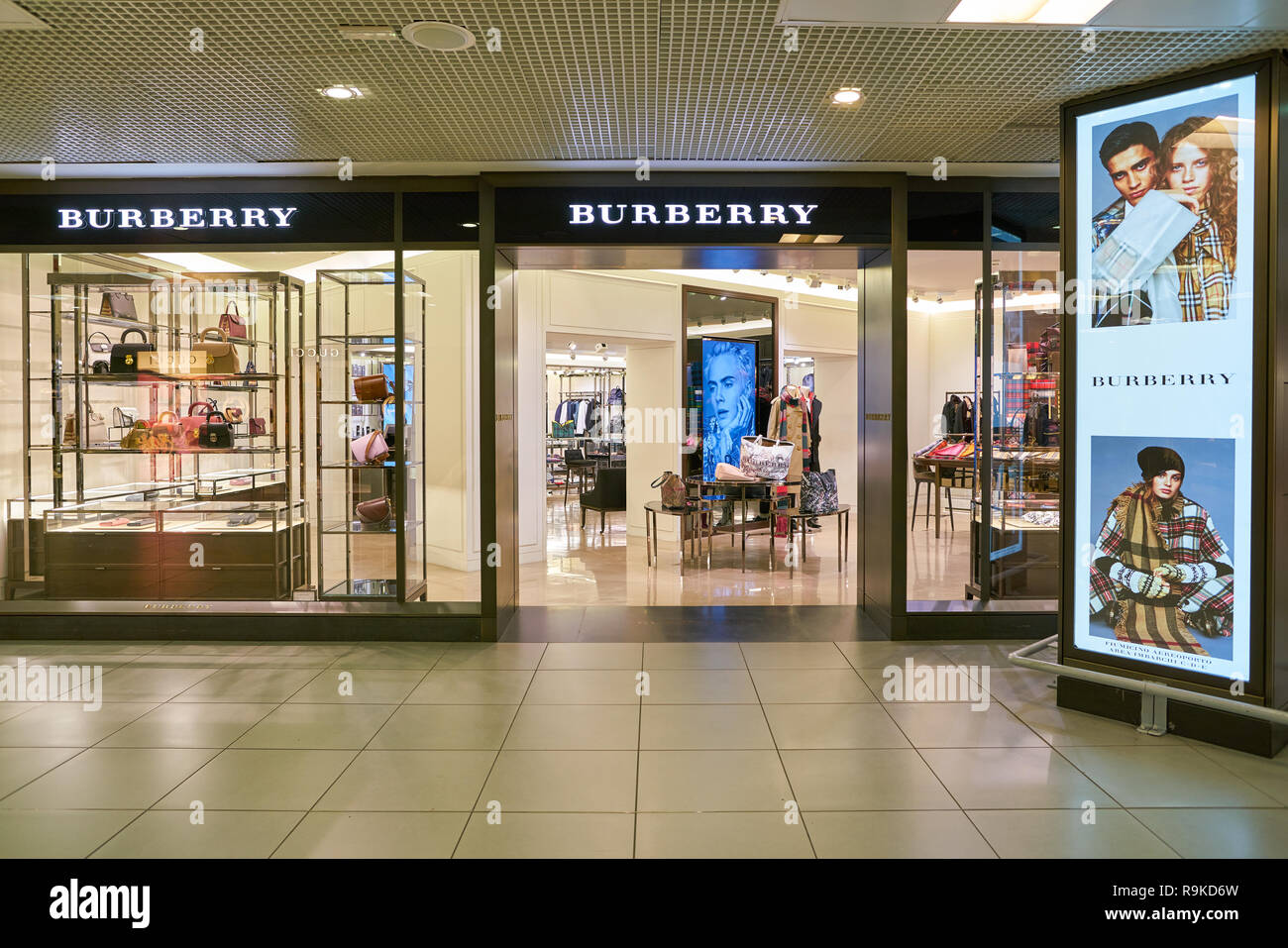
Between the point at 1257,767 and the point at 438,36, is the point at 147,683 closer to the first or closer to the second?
the point at 438,36

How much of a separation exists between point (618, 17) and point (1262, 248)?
2753mm

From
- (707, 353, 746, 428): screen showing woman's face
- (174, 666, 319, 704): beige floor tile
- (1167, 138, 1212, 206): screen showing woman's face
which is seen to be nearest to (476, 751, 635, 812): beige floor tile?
(174, 666, 319, 704): beige floor tile

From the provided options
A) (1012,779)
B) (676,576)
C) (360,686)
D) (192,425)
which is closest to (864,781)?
(1012,779)

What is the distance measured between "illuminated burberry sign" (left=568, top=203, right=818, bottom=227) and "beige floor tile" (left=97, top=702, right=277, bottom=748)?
3.36 meters

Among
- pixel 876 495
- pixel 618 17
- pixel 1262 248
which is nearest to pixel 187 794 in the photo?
pixel 618 17

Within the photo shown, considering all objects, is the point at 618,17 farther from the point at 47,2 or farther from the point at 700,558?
the point at 700,558

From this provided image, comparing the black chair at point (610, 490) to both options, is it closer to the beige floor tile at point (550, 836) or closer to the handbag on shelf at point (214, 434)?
the handbag on shelf at point (214, 434)

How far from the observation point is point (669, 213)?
17.4 feet

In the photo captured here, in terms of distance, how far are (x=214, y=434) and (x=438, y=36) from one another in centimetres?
347

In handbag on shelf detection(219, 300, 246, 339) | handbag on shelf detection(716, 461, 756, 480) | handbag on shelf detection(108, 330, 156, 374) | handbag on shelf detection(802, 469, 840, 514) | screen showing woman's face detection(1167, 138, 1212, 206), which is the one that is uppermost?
screen showing woman's face detection(1167, 138, 1212, 206)

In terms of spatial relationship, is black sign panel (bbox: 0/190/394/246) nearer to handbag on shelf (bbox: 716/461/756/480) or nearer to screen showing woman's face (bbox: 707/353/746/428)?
handbag on shelf (bbox: 716/461/756/480)

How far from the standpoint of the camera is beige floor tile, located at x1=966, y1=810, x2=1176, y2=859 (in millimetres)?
2662

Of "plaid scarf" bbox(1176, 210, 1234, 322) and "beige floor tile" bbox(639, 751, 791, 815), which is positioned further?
"plaid scarf" bbox(1176, 210, 1234, 322)
